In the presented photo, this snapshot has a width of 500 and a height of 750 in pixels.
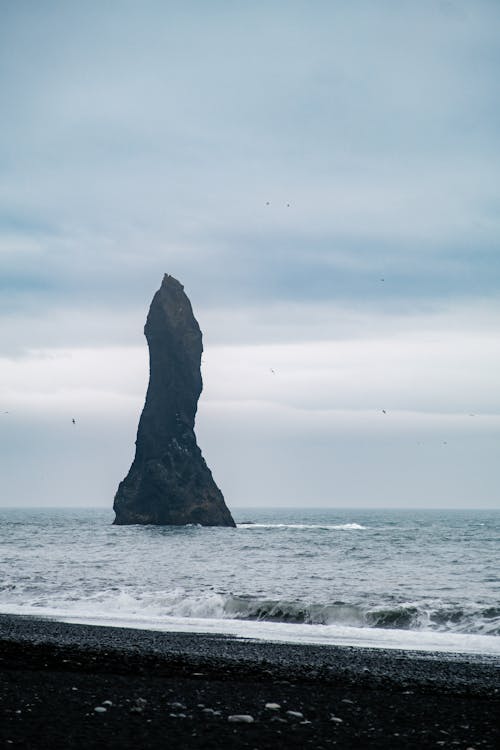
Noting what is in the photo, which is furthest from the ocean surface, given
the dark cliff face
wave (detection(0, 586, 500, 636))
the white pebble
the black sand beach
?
the dark cliff face

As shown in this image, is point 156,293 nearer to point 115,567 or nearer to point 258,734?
point 115,567

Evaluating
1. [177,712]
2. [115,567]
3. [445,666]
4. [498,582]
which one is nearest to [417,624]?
[445,666]

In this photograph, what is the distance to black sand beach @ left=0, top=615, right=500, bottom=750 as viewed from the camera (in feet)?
31.7

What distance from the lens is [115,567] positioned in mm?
48688

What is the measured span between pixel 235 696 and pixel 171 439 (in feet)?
439

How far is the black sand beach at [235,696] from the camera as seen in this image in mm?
9672

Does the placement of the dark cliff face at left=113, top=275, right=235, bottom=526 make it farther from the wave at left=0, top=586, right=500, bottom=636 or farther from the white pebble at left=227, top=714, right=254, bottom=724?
the white pebble at left=227, top=714, right=254, bottom=724

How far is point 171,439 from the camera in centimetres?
14550

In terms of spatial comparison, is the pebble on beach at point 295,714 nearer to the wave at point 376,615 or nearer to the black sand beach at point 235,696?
the black sand beach at point 235,696

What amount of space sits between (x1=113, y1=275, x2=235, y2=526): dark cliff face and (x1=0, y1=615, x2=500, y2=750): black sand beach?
12028cm

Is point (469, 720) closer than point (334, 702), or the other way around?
point (469, 720)

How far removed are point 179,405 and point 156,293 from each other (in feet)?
75.9

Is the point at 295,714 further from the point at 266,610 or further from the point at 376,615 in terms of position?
the point at 266,610

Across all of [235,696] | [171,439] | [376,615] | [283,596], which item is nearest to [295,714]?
[235,696]
